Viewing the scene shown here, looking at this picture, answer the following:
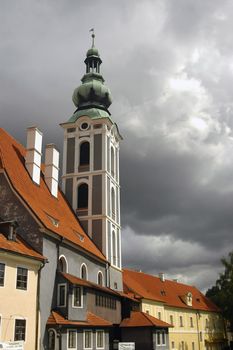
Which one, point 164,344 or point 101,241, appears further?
point 101,241

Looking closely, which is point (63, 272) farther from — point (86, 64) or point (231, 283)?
point (231, 283)

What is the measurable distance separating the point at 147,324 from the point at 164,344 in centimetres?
281

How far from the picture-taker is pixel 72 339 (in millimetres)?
26859

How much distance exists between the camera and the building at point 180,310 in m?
50.8

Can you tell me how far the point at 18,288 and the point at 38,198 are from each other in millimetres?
8113

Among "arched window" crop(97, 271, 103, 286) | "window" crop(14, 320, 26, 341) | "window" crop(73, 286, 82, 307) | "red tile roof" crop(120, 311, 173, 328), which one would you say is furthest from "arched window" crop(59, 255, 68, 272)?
"red tile roof" crop(120, 311, 173, 328)

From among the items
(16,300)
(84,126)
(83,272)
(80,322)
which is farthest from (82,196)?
(16,300)

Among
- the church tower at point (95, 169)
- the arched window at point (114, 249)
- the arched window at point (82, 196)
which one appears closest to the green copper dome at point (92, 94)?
the church tower at point (95, 169)

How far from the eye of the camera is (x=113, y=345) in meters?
32.5

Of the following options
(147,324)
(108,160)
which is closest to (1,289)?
(147,324)

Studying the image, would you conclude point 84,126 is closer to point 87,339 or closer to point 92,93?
point 92,93

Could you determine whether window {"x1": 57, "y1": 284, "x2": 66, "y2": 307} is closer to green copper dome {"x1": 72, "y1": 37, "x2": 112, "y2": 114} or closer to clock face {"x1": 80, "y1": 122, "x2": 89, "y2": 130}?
clock face {"x1": 80, "y1": 122, "x2": 89, "y2": 130}

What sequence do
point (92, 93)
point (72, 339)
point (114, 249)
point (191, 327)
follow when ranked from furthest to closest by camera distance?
point (191, 327), point (92, 93), point (114, 249), point (72, 339)

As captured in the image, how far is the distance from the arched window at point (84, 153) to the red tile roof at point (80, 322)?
17.0 metres
